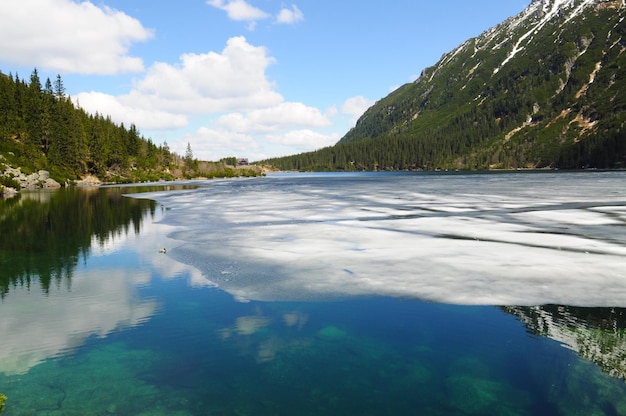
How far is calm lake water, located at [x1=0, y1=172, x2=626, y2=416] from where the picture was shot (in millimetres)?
6730

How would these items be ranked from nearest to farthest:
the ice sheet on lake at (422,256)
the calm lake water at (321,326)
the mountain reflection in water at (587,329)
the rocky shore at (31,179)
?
the calm lake water at (321,326) → the mountain reflection in water at (587,329) → the ice sheet on lake at (422,256) → the rocky shore at (31,179)

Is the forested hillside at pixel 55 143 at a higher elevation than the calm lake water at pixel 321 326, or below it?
higher

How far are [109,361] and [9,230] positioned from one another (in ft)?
72.9

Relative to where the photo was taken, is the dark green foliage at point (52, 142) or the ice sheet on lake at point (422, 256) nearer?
the ice sheet on lake at point (422, 256)

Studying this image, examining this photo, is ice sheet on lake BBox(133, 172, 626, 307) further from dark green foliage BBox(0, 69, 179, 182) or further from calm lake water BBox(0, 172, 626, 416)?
dark green foliage BBox(0, 69, 179, 182)

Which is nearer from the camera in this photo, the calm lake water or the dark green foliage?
the calm lake water

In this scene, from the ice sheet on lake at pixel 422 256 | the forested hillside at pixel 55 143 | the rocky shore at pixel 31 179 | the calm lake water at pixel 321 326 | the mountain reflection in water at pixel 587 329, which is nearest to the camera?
the calm lake water at pixel 321 326

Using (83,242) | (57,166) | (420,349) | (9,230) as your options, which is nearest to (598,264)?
(420,349)

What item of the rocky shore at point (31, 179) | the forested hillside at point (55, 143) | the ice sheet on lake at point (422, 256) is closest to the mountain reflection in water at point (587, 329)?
the ice sheet on lake at point (422, 256)

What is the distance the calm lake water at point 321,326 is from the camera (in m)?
6.73

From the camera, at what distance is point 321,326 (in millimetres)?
9664

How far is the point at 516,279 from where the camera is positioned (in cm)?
1241

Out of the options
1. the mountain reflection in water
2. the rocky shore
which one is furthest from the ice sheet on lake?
the rocky shore

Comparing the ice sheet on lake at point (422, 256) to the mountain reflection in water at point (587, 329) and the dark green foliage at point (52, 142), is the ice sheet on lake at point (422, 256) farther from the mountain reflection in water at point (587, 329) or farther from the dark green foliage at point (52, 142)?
the dark green foliage at point (52, 142)
